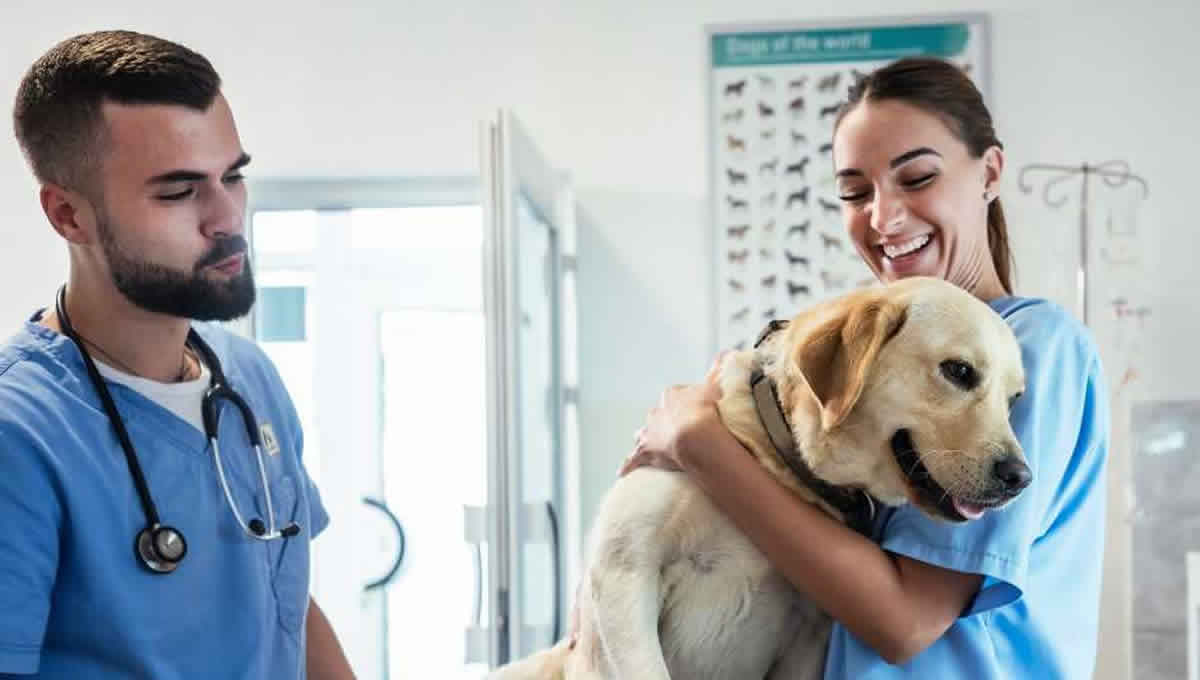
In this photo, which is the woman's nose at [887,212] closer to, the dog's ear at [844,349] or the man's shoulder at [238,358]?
the dog's ear at [844,349]

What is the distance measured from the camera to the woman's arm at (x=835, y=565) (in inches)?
38.0

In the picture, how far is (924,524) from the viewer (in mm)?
990

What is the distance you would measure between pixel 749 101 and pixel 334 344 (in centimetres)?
145

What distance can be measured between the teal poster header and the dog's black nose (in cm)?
235

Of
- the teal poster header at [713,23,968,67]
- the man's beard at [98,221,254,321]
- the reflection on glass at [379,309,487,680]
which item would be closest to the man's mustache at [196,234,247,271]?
the man's beard at [98,221,254,321]

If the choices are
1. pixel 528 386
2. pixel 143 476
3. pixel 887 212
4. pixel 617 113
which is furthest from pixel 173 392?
pixel 617 113

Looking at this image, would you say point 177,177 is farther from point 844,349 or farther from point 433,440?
point 433,440

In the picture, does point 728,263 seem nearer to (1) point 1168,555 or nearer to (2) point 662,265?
(2) point 662,265

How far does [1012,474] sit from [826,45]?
2380mm

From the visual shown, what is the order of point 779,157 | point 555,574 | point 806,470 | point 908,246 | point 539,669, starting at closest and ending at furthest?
point 806,470 → point 908,246 → point 539,669 → point 555,574 → point 779,157

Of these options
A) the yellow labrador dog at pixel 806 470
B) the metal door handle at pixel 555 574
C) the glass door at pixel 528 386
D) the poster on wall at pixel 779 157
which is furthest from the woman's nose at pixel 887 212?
the poster on wall at pixel 779 157

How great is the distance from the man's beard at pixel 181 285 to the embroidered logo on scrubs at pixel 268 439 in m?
0.16

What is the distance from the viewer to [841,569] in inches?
38.2

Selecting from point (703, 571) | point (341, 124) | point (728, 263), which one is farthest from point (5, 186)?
point (703, 571)
